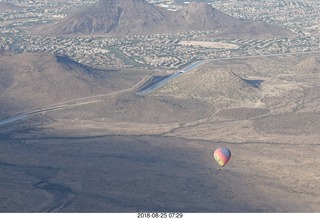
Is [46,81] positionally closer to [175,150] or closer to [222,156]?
[175,150]

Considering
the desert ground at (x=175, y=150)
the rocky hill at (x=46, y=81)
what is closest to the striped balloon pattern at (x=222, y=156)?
the desert ground at (x=175, y=150)

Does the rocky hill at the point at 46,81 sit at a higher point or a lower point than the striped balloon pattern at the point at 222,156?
higher

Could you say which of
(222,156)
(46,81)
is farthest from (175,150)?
(46,81)

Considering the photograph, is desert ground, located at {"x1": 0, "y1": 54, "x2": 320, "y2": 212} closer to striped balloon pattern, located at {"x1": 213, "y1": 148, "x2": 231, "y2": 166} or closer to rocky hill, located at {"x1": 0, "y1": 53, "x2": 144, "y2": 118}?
striped balloon pattern, located at {"x1": 213, "y1": 148, "x2": 231, "y2": 166}

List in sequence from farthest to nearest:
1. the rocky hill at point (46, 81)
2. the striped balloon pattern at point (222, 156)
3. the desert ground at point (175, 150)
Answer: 1. the rocky hill at point (46, 81)
2. the striped balloon pattern at point (222, 156)
3. the desert ground at point (175, 150)

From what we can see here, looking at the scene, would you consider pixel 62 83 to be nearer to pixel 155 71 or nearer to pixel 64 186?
Result: pixel 155 71

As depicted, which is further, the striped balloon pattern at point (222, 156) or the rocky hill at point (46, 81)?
the rocky hill at point (46, 81)

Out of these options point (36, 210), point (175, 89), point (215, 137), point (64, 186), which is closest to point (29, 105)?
point (175, 89)

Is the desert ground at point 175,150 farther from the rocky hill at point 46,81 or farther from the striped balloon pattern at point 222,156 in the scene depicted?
the rocky hill at point 46,81

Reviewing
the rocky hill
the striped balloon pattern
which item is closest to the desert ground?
the striped balloon pattern
